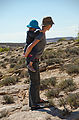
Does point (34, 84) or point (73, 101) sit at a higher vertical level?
point (34, 84)

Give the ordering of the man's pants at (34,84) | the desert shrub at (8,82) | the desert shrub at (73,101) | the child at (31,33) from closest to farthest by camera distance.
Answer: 1. the child at (31,33)
2. the man's pants at (34,84)
3. the desert shrub at (73,101)
4. the desert shrub at (8,82)

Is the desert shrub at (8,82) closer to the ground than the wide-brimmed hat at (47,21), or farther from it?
closer to the ground

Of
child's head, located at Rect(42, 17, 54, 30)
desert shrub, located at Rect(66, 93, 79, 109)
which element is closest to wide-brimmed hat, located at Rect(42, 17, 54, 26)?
child's head, located at Rect(42, 17, 54, 30)

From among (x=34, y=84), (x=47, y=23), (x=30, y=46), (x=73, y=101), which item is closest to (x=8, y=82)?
(x=34, y=84)

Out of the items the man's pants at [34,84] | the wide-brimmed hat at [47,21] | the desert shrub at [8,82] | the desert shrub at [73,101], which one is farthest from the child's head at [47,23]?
the desert shrub at [8,82]

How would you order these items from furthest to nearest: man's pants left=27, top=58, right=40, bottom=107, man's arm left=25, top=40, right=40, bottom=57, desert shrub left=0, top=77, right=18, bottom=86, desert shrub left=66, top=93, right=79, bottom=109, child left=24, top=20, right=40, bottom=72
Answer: desert shrub left=0, top=77, right=18, bottom=86 < desert shrub left=66, top=93, right=79, bottom=109 < man's pants left=27, top=58, right=40, bottom=107 < child left=24, top=20, right=40, bottom=72 < man's arm left=25, top=40, right=40, bottom=57

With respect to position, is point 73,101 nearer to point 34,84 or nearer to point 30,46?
point 34,84

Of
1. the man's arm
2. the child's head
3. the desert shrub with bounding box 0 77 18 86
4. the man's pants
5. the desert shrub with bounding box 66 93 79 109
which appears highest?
the child's head

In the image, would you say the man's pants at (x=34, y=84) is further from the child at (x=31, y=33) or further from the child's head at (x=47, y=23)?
the child's head at (x=47, y=23)

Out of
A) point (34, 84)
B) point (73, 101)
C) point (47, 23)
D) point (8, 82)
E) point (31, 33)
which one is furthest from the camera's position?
Result: point (8, 82)

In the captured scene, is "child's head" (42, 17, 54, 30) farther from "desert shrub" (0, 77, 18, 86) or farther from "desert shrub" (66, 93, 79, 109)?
"desert shrub" (0, 77, 18, 86)

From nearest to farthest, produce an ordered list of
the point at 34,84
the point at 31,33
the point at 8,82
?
the point at 31,33 → the point at 34,84 → the point at 8,82

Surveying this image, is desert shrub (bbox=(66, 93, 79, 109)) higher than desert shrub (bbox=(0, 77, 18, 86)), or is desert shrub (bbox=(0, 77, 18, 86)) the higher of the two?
desert shrub (bbox=(66, 93, 79, 109))

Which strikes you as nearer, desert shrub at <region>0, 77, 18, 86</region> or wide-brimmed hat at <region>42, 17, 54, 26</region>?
wide-brimmed hat at <region>42, 17, 54, 26</region>
